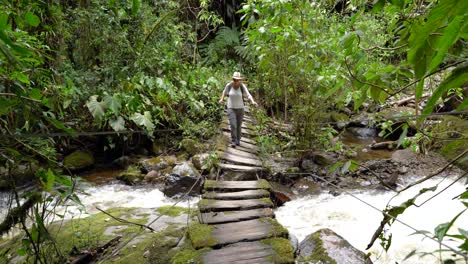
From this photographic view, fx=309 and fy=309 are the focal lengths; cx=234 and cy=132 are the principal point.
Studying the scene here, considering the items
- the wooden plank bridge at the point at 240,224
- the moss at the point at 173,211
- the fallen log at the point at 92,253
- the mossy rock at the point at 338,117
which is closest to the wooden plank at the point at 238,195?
the wooden plank bridge at the point at 240,224

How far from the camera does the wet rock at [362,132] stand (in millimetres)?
8625

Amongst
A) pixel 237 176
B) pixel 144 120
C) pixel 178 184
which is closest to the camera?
pixel 237 176

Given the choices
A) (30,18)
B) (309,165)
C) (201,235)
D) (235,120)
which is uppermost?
(30,18)

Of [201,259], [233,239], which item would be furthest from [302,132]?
[201,259]

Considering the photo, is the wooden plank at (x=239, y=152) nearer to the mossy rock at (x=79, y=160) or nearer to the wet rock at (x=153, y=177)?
the wet rock at (x=153, y=177)

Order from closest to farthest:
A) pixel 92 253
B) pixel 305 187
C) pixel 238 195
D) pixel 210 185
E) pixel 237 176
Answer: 1. pixel 92 253
2. pixel 238 195
3. pixel 210 185
4. pixel 237 176
5. pixel 305 187

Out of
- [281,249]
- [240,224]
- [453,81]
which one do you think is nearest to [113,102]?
[240,224]

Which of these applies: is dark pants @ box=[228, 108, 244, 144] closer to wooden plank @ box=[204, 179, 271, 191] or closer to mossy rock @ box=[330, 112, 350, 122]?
wooden plank @ box=[204, 179, 271, 191]

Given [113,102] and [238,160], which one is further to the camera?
[238,160]

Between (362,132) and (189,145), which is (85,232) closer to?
(189,145)

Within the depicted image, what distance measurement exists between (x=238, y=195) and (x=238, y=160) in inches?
46.7

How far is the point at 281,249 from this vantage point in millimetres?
2764

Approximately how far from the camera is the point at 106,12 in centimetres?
616

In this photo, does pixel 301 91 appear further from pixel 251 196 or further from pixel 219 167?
pixel 251 196
